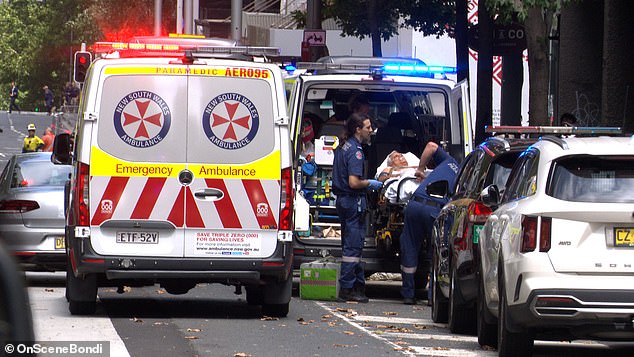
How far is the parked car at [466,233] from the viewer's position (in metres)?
12.4

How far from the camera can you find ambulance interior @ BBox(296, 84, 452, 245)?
1669 cm

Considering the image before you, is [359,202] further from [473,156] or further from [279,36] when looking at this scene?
[279,36]

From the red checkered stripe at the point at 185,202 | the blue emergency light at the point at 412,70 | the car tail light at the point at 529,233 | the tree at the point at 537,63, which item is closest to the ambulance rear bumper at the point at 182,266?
the red checkered stripe at the point at 185,202

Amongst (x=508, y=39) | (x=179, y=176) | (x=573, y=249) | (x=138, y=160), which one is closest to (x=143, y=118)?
(x=138, y=160)

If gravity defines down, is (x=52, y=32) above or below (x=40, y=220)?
above

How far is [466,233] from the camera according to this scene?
12.6m

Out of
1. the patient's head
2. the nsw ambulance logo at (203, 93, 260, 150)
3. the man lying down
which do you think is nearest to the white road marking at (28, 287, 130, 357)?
the nsw ambulance logo at (203, 93, 260, 150)

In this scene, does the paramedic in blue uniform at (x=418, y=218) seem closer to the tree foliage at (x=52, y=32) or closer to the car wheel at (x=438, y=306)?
the car wheel at (x=438, y=306)

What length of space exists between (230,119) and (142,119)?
738 mm

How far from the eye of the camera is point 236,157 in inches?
521

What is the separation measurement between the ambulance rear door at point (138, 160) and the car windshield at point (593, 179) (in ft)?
13.1

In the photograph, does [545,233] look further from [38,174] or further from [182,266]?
[38,174]

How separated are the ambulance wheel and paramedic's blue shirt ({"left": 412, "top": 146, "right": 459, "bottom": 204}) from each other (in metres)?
2.55

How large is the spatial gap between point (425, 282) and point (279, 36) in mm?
31087
